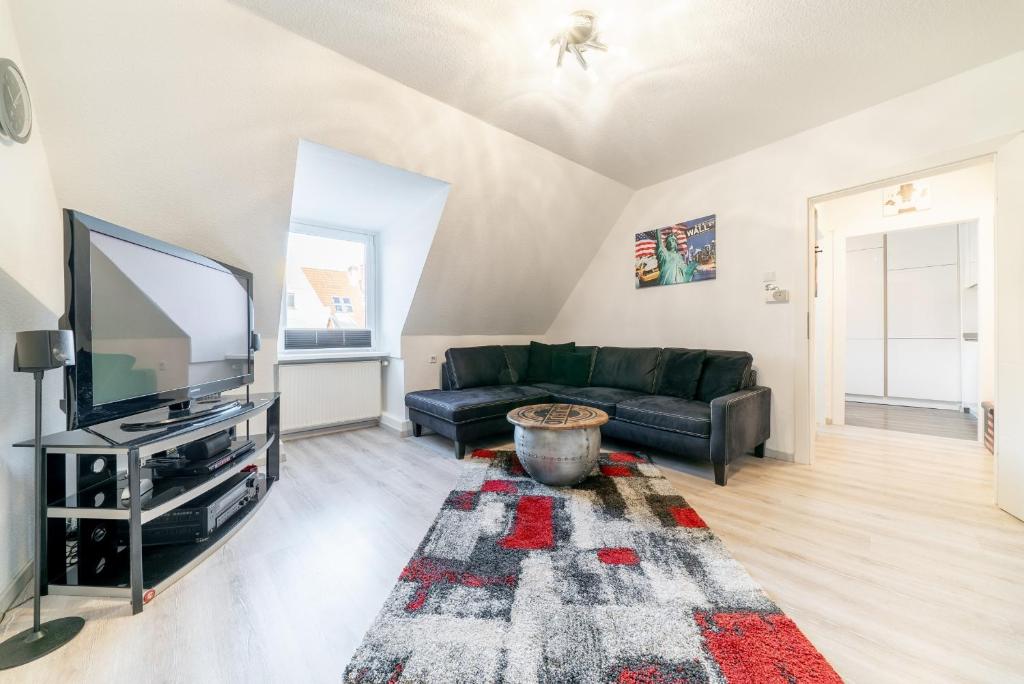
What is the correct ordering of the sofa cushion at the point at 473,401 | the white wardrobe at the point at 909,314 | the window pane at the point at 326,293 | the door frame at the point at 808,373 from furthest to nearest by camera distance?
the white wardrobe at the point at 909,314
the window pane at the point at 326,293
the sofa cushion at the point at 473,401
the door frame at the point at 808,373

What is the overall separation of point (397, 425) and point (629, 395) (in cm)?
238

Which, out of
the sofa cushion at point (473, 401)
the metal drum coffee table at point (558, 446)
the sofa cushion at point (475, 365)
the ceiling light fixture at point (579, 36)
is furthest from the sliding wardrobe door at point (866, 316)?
the ceiling light fixture at point (579, 36)

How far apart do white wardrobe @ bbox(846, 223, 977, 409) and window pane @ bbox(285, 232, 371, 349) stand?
6848mm

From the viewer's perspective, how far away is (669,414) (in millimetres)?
2902

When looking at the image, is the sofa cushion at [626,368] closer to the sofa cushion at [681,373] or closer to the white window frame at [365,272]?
the sofa cushion at [681,373]

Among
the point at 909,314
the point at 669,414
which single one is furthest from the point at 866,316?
the point at 669,414

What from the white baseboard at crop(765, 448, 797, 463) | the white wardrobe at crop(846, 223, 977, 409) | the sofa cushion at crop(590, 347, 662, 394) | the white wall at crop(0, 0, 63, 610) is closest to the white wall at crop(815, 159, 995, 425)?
the white wardrobe at crop(846, 223, 977, 409)

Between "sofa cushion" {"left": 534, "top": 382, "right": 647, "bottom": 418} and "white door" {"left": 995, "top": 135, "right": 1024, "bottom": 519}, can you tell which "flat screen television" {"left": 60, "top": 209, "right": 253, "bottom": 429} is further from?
"white door" {"left": 995, "top": 135, "right": 1024, "bottom": 519}

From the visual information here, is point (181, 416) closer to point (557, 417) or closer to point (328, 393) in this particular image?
point (328, 393)

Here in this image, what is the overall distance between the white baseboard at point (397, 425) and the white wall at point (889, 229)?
434cm

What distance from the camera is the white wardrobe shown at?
494 centimetres

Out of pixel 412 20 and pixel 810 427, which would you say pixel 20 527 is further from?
pixel 810 427

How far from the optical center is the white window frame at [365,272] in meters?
4.21

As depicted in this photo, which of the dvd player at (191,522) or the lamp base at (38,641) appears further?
the dvd player at (191,522)
